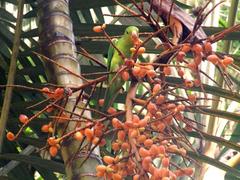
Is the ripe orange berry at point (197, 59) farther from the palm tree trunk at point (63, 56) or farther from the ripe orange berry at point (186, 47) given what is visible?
the palm tree trunk at point (63, 56)

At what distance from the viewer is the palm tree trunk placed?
835mm

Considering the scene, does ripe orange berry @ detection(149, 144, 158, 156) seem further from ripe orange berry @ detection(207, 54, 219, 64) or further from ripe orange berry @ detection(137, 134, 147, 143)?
ripe orange berry @ detection(207, 54, 219, 64)

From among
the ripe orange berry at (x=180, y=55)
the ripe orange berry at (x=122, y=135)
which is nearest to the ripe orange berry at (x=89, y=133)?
the ripe orange berry at (x=122, y=135)

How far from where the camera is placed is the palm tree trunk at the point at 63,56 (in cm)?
84

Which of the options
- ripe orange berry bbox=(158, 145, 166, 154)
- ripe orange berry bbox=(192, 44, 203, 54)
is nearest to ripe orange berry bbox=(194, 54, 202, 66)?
ripe orange berry bbox=(192, 44, 203, 54)

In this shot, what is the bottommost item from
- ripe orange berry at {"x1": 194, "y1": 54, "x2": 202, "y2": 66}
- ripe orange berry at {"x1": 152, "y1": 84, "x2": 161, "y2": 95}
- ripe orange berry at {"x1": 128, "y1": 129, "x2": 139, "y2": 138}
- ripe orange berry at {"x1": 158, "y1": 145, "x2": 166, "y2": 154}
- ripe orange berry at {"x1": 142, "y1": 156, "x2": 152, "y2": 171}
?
ripe orange berry at {"x1": 142, "y1": 156, "x2": 152, "y2": 171}

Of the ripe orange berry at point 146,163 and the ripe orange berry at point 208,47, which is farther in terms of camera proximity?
the ripe orange berry at point 208,47

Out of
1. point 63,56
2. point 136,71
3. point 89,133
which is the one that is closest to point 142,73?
point 136,71

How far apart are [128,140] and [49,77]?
0.96 ft

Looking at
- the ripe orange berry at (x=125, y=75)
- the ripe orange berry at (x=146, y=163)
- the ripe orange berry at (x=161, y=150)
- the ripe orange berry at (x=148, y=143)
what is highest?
the ripe orange berry at (x=125, y=75)

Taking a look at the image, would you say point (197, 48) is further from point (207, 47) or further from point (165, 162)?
point (165, 162)

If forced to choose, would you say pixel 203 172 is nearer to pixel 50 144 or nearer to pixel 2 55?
pixel 2 55

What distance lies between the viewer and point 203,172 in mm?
2023

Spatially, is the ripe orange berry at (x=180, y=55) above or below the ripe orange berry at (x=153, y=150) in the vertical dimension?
above
